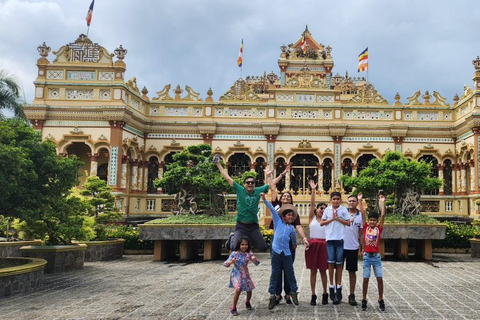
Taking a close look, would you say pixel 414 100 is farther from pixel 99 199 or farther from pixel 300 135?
pixel 99 199

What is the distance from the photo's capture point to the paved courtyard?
6848 mm

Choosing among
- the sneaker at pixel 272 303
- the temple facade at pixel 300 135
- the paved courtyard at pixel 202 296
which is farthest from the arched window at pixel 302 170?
the sneaker at pixel 272 303

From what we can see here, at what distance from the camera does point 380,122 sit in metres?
25.0

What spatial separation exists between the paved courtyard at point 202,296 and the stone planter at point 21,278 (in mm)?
201

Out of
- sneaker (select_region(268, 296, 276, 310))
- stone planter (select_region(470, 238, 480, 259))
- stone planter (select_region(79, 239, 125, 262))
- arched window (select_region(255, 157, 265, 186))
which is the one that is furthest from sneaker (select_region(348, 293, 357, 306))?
arched window (select_region(255, 157, 265, 186))

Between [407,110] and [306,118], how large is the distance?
17.7 feet

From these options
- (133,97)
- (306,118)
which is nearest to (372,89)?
(306,118)

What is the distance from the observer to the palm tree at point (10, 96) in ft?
71.0

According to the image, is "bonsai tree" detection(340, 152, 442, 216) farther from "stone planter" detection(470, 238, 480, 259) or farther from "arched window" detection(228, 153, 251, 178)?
"arched window" detection(228, 153, 251, 178)

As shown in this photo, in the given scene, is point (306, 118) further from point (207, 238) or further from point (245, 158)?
point (207, 238)

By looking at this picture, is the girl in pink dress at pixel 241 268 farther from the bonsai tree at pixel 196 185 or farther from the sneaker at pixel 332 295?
the bonsai tree at pixel 196 185

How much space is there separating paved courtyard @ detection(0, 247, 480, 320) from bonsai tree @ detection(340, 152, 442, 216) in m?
3.45

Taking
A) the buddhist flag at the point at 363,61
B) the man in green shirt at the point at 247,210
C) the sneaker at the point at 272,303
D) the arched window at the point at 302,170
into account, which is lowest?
the sneaker at the point at 272,303

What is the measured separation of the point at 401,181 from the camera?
16.3 m
